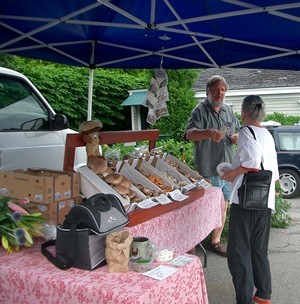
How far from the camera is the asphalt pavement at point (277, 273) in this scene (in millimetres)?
3879

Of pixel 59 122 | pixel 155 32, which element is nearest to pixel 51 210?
pixel 59 122

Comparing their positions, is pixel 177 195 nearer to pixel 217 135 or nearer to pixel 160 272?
pixel 217 135

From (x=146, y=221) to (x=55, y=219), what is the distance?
64cm

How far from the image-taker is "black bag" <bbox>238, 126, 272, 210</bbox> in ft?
9.82

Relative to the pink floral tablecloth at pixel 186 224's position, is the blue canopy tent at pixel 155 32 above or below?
above

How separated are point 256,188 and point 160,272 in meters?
1.37

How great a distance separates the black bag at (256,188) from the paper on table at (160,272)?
49.3 inches

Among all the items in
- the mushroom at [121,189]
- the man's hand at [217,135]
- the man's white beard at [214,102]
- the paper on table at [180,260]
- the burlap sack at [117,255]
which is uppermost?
the man's white beard at [214,102]

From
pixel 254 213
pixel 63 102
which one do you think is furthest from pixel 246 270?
pixel 63 102

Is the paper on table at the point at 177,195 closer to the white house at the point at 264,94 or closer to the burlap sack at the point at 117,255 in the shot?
the burlap sack at the point at 117,255

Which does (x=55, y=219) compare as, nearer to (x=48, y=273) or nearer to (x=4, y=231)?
(x=4, y=231)

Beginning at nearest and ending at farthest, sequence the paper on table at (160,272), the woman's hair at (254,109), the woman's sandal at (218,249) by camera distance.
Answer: the paper on table at (160,272) → the woman's hair at (254,109) → the woman's sandal at (218,249)

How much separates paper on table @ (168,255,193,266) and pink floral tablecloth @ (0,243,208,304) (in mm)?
27

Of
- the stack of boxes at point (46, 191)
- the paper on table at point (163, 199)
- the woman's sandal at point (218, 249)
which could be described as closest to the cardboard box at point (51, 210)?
the stack of boxes at point (46, 191)
